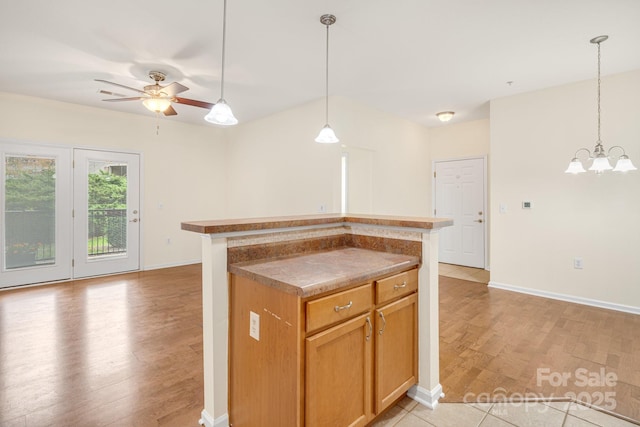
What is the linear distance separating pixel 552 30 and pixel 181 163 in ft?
18.4

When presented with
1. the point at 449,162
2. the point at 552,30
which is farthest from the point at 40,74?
the point at 449,162

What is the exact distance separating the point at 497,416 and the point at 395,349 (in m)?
0.74

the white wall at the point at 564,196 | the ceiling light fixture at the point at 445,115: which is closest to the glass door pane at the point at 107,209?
the ceiling light fixture at the point at 445,115

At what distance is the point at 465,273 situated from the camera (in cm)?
514

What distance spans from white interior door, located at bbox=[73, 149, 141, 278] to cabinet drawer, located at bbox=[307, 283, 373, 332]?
5041mm

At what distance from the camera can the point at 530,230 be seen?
13.3 feet

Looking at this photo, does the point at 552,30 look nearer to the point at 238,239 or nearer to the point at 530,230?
the point at 530,230

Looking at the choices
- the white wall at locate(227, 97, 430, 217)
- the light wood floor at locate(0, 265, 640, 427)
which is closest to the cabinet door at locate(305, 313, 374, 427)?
the light wood floor at locate(0, 265, 640, 427)

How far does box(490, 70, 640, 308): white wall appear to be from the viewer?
3398mm

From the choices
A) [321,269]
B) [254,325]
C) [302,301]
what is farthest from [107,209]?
[302,301]

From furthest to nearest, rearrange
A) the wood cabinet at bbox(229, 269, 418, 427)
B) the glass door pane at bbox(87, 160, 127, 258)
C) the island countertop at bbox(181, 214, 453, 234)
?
the glass door pane at bbox(87, 160, 127, 258), the island countertop at bbox(181, 214, 453, 234), the wood cabinet at bbox(229, 269, 418, 427)

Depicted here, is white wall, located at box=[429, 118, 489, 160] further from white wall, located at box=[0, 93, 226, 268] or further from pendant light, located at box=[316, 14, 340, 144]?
white wall, located at box=[0, 93, 226, 268]

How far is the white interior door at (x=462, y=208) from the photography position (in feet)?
17.7

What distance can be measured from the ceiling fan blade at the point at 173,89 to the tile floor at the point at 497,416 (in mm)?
3343
